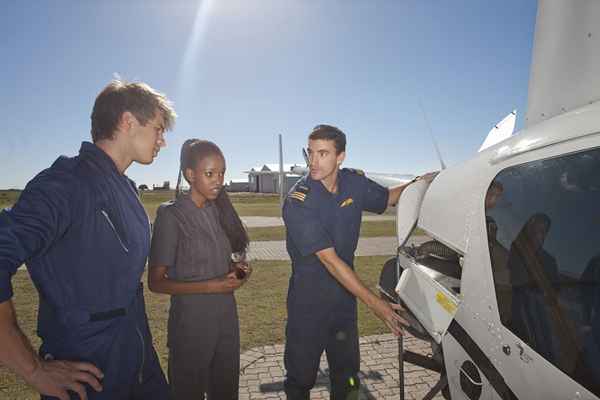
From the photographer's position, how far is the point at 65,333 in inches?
54.9

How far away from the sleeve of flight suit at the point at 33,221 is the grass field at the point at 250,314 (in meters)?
3.25

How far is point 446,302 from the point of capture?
1809 millimetres

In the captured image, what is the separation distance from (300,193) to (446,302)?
4.19 feet

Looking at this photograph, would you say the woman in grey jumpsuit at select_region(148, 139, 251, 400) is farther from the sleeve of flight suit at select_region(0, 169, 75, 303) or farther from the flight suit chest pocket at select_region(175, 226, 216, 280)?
the sleeve of flight suit at select_region(0, 169, 75, 303)

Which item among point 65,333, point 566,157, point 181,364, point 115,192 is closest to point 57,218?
point 115,192

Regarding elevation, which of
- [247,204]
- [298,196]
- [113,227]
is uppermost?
[298,196]

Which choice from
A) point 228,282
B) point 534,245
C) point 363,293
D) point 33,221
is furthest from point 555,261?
point 33,221

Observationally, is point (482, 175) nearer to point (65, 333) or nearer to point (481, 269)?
point (481, 269)

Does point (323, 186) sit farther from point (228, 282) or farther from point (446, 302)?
point (446, 302)

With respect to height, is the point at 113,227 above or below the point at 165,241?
above

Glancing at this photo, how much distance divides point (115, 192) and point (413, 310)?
1839 millimetres

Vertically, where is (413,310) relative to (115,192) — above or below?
below

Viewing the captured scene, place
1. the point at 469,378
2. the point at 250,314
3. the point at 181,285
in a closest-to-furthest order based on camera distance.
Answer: the point at 469,378 → the point at 181,285 → the point at 250,314

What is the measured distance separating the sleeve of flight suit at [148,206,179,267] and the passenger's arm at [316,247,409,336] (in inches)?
40.1
